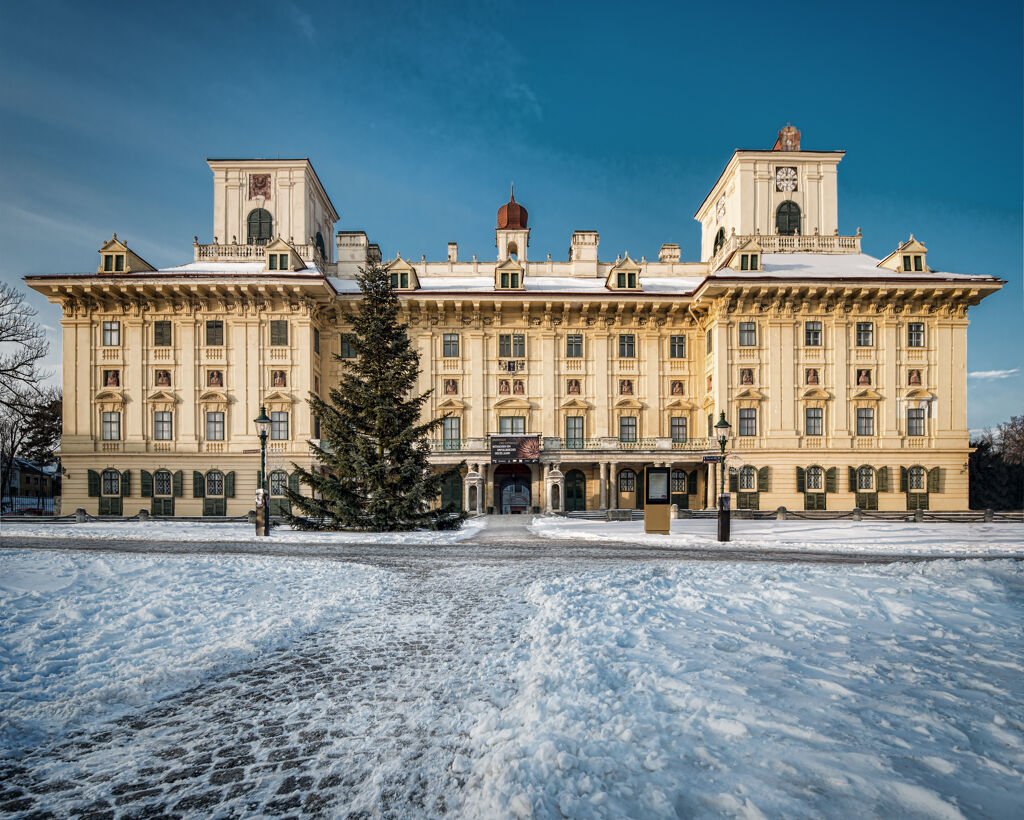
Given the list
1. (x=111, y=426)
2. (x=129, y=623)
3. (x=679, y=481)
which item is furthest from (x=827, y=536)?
(x=111, y=426)

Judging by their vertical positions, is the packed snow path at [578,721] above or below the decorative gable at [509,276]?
below

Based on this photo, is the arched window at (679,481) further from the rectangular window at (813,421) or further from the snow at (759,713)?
the snow at (759,713)

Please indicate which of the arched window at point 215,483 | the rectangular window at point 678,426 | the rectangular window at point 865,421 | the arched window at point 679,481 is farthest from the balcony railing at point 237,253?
the rectangular window at point 865,421

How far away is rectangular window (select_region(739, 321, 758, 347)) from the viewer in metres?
36.1

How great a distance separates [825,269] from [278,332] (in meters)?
36.4

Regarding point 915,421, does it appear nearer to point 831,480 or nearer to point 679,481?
point 831,480

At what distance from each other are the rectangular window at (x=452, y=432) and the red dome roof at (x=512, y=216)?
17168mm

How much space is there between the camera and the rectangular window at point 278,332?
3606 centimetres

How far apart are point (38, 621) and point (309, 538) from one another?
12774 mm

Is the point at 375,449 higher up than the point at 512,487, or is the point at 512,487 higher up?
the point at 375,449

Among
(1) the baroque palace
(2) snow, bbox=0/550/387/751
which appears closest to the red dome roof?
(1) the baroque palace

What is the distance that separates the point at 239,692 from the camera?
4.93 meters

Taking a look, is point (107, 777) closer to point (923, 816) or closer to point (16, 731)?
point (16, 731)

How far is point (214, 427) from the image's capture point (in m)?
35.8
